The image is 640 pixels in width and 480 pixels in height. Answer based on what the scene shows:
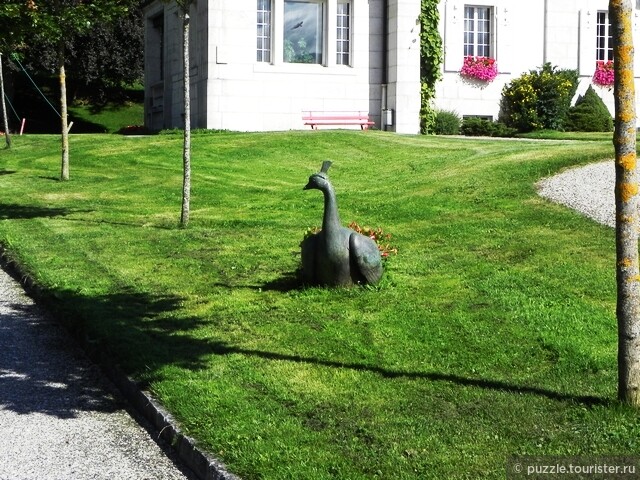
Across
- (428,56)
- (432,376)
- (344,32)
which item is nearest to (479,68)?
(428,56)

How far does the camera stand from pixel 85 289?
35.4ft

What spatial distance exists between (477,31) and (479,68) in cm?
127

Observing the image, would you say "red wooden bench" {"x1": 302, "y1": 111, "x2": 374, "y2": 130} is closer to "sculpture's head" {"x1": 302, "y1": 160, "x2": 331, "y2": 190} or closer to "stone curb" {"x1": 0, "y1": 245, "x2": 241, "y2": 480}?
"sculpture's head" {"x1": 302, "y1": 160, "x2": 331, "y2": 190}

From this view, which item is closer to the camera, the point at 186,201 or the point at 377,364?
the point at 377,364

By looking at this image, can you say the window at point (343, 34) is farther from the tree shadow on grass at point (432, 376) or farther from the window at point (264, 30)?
the tree shadow on grass at point (432, 376)

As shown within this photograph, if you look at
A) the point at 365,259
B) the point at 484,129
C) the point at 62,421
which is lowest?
the point at 62,421

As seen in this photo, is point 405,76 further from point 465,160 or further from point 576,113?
point 465,160

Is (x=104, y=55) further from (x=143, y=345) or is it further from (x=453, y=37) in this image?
(x=143, y=345)

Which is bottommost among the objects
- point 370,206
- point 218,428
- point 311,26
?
point 218,428

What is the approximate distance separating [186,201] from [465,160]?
695 cm

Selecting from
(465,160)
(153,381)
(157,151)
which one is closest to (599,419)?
(153,381)

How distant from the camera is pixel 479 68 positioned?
30.2 metres

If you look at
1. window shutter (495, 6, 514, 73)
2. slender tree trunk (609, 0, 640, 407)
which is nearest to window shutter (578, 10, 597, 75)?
window shutter (495, 6, 514, 73)

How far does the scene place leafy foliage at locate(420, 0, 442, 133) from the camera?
29.3 metres
